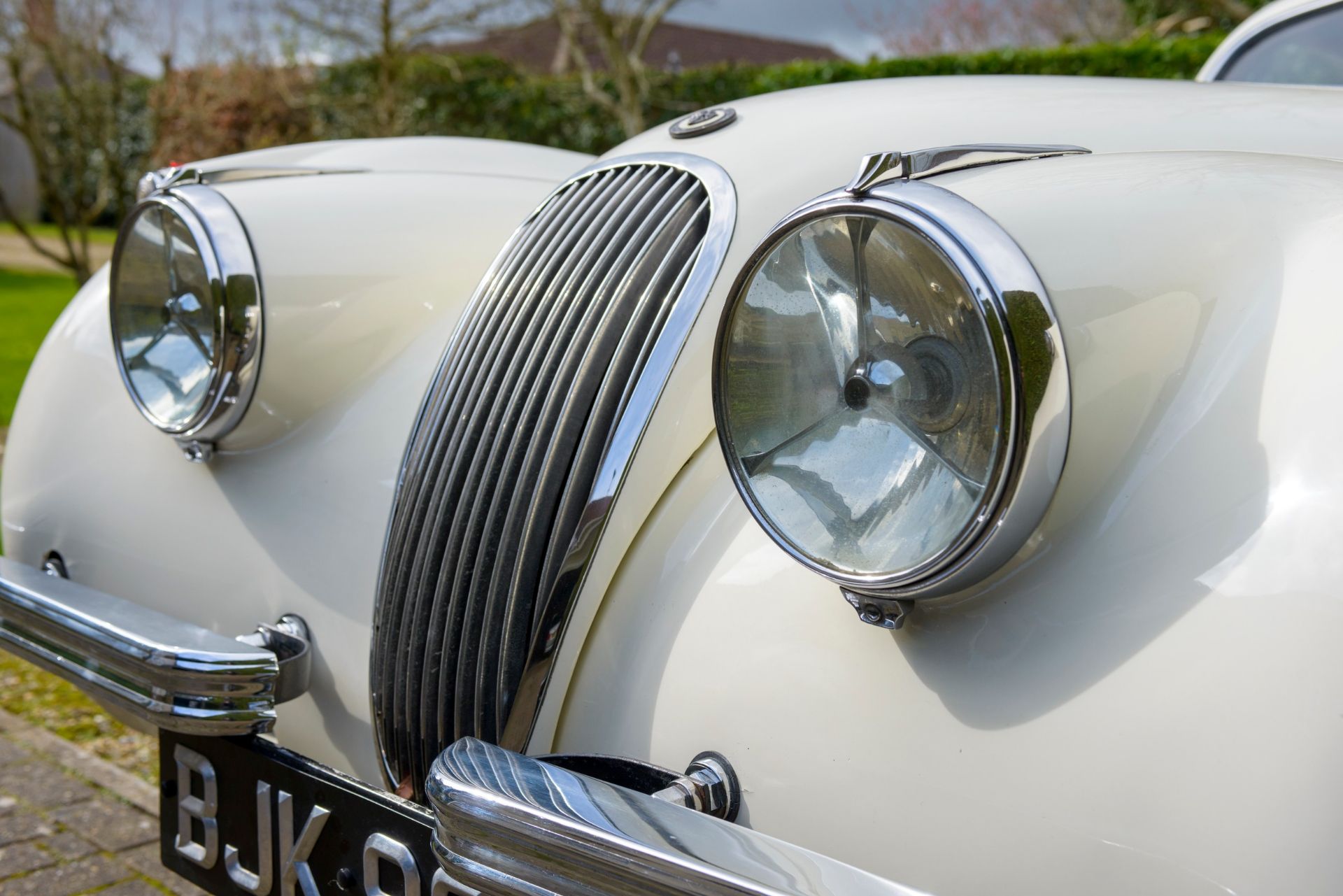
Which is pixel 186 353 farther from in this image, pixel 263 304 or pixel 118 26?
pixel 118 26

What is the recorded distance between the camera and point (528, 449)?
1.44 metres

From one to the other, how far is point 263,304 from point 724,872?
119 cm

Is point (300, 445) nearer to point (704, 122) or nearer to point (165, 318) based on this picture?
point (165, 318)

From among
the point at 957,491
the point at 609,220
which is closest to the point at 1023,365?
the point at 957,491

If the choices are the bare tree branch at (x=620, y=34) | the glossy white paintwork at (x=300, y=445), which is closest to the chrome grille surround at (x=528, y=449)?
the glossy white paintwork at (x=300, y=445)

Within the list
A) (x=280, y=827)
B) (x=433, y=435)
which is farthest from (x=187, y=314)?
(x=280, y=827)

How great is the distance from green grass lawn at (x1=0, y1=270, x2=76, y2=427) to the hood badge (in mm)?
5417

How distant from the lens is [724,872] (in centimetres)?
94

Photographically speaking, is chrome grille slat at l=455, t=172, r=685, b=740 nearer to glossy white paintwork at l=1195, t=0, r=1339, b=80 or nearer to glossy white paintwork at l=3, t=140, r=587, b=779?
glossy white paintwork at l=3, t=140, r=587, b=779

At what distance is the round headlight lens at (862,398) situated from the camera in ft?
3.24

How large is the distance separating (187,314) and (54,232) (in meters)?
21.1

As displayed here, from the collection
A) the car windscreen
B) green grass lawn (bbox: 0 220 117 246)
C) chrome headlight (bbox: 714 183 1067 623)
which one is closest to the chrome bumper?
chrome headlight (bbox: 714 183 1067 623)

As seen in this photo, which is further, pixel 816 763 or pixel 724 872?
pixel 816 763

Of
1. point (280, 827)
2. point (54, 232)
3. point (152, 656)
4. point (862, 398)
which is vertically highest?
point (54, 232)
